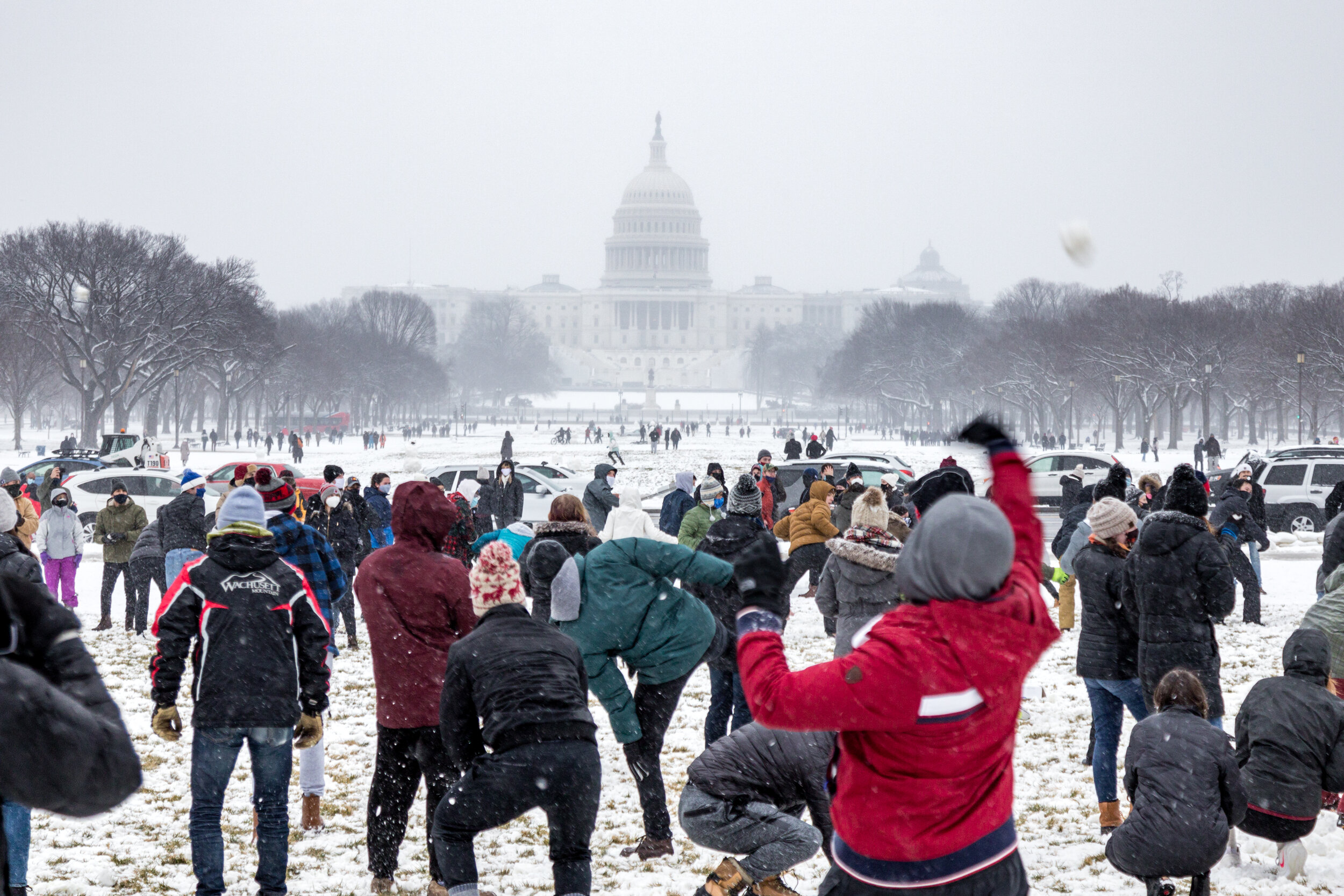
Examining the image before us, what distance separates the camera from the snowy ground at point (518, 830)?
20.8 ft

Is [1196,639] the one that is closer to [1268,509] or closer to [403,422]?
[1268,509]

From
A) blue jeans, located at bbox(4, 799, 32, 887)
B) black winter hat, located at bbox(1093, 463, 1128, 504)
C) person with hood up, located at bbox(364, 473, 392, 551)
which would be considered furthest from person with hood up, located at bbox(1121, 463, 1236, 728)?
person with hood up, located at bbox(364, 473, 392, 551)

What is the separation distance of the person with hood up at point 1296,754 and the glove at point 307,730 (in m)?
3.91

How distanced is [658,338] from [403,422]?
90.5 metres

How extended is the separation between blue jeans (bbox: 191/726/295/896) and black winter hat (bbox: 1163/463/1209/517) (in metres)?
4.29

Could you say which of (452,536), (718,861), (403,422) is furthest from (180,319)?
(718,861)

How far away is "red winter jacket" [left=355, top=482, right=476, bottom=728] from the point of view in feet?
20.0

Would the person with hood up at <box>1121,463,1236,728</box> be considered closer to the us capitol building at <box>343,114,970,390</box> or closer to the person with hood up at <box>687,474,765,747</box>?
the person with hood up at <box>687,474,765,747</box>

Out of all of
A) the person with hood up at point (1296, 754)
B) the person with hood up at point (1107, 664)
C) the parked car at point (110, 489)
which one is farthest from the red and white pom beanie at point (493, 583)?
the parked car at point (110, 489)

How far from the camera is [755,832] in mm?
5000

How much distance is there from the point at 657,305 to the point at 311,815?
574 ft

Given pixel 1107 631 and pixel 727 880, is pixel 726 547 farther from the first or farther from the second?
pixel 727 880

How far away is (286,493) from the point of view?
8180 millimetres

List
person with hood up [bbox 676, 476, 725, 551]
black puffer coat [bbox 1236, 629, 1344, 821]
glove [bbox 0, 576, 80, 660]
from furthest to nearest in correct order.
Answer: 1. person with hood up [bbox 676, 476, 725, 551]
2. black puffer coat [bbox 1236, 629, 1344, 821]
3. glove [bbox 0, 576, 80, 660]
